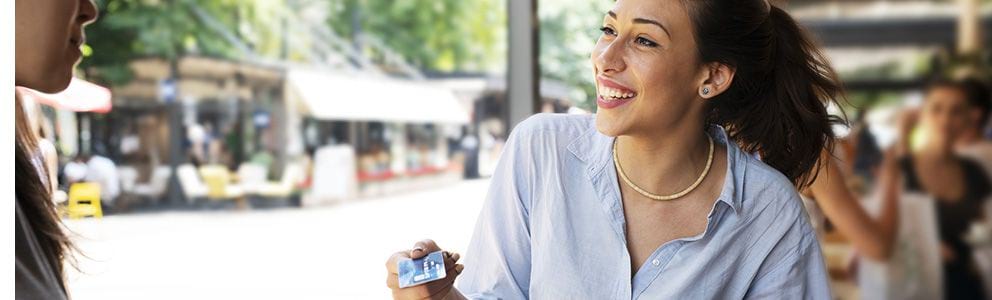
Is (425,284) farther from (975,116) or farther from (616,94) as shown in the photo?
(975,116)

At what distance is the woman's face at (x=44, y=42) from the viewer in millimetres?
1094

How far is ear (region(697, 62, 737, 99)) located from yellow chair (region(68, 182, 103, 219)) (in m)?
7.27

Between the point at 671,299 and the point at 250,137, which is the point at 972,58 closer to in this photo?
the point at 671,299

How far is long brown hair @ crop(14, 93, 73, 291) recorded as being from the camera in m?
1.19

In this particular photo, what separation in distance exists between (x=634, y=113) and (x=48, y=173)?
80 centimetres

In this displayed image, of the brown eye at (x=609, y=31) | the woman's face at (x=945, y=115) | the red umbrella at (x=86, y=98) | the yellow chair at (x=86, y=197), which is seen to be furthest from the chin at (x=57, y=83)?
the yellow chair at (x=86, y=197)

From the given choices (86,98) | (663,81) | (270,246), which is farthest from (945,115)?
(270,246)

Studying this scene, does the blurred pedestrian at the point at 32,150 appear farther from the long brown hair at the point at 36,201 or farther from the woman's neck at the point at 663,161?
the woman's neck at the point at 663,161

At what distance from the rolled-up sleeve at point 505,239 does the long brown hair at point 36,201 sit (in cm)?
60

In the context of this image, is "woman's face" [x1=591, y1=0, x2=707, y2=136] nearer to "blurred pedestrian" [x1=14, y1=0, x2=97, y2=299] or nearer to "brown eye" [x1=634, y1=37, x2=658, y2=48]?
"brown eye" [x1=634, y1=37, x2=658, y2=48]

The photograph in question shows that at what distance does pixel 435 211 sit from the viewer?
980 cm

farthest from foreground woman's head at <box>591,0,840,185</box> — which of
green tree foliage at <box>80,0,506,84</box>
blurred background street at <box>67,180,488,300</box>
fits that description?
green tree foliage at <box>80,0,506,84</box>

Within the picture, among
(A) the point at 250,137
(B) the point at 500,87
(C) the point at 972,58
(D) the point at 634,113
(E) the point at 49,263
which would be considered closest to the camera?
(E) the point at 49,263

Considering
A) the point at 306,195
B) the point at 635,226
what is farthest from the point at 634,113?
the point at 306,195
